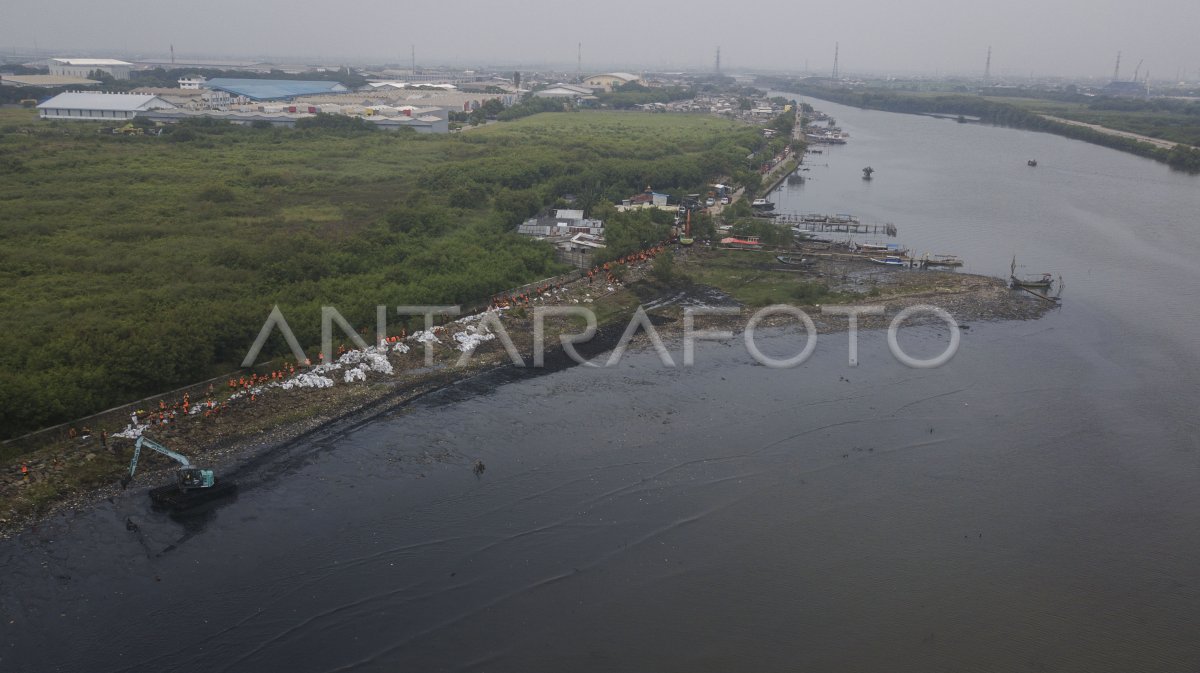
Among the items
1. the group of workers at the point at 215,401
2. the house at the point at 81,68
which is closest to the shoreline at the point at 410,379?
the group of workers at the point at 215,401

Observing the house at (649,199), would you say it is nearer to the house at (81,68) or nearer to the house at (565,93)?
the house at (565,93)

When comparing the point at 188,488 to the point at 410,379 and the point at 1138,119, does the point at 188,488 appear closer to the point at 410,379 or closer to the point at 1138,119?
the point at 410,379

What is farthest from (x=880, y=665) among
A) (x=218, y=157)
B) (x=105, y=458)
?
(x=218, y=157)

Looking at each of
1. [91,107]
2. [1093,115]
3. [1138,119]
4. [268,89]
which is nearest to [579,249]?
[91,107]

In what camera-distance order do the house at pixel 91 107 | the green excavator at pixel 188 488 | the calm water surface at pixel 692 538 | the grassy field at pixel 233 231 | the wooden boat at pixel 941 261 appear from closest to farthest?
the calm water surface at pixel 692 538
the green excavator at pixel 188 488
the grassy field at pixel 233 231
the wooden boat at pixel 941 261
the house at pixel 91 107

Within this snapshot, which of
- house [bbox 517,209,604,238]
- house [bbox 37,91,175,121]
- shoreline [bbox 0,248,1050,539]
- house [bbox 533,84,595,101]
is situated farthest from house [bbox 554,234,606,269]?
house [bbox 533,84,595,101]

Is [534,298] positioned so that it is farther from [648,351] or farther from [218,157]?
[218,157]
